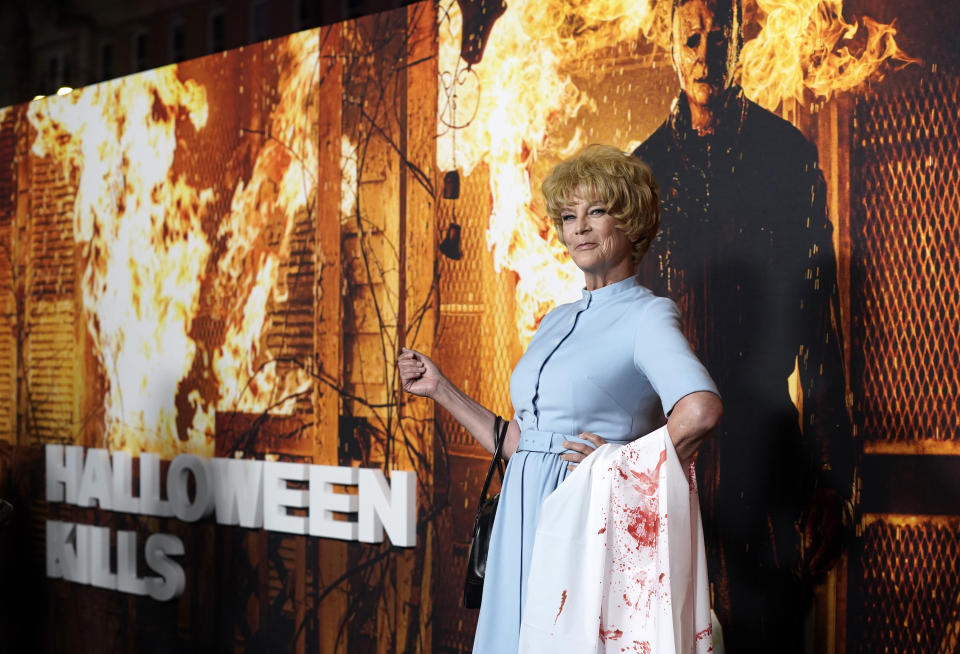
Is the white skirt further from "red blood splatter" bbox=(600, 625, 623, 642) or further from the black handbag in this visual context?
the black handbag

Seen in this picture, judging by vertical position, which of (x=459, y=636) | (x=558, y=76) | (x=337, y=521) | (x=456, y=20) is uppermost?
(x=456, y=20)

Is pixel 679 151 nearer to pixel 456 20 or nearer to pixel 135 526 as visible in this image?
pixel 456 20

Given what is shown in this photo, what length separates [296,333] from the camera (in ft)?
12.4

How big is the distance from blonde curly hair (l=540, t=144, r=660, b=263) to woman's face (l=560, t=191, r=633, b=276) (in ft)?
0.04

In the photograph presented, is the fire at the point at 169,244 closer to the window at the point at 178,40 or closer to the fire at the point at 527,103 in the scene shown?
the window at the point at 178,40

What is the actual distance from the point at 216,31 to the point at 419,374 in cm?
212

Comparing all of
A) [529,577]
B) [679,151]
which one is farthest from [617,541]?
[679,151]

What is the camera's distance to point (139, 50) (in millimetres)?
4320

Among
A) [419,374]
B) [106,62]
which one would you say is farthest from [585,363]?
[106,62]

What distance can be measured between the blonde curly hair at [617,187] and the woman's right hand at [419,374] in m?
0.60

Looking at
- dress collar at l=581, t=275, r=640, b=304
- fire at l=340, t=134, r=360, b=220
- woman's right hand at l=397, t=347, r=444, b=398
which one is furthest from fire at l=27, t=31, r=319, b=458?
dress collar at l=581, t=275, r=640, b=304

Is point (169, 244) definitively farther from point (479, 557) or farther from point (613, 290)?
point (613, 290)

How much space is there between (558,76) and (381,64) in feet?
2.38

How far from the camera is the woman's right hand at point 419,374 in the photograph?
2621 mm
